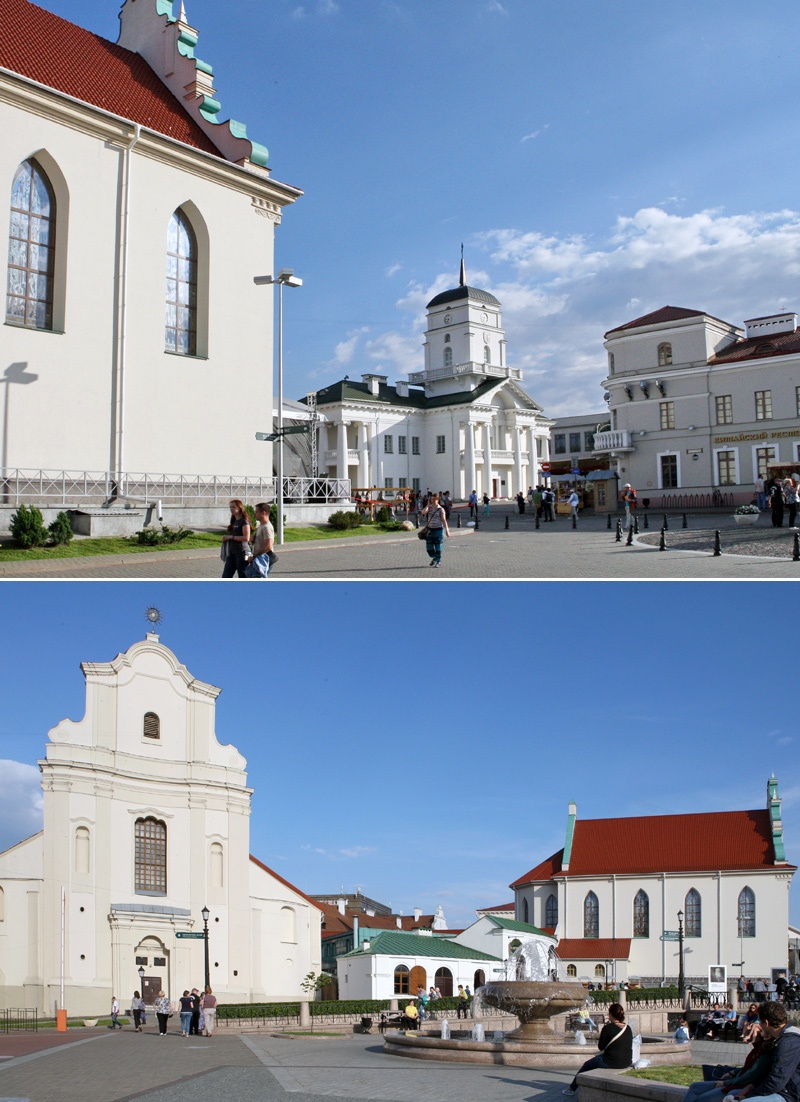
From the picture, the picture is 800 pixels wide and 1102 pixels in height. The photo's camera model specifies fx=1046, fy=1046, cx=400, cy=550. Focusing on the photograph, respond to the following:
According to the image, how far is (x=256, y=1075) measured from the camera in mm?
13352

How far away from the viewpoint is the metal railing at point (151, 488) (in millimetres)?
29609

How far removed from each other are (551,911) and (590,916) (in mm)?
2701

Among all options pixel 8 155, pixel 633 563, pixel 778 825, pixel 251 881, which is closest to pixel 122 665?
pixel 251 881

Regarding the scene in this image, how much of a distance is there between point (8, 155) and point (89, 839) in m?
24.3

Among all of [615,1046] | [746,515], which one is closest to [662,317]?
[746,515]

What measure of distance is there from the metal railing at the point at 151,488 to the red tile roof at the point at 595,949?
99.7 ft

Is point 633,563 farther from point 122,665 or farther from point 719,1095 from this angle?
point 122,665

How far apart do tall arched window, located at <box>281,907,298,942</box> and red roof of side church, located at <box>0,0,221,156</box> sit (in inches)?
1253

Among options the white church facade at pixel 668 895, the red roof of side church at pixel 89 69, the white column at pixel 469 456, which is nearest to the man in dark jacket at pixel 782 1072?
the red roof of side church at pixel 89 69

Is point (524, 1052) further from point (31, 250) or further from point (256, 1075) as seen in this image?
point (31, 250)

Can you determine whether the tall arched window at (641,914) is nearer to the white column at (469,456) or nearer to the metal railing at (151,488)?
the metal railing at (151,488)

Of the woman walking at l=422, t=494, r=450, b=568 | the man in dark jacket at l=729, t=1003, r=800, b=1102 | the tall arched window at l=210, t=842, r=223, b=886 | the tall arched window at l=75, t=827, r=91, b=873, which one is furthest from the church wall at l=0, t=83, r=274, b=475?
the man in dark jacket at l=729, t=1003, r=800, b=1102

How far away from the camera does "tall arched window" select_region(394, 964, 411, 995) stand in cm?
4638

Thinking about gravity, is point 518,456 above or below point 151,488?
above
